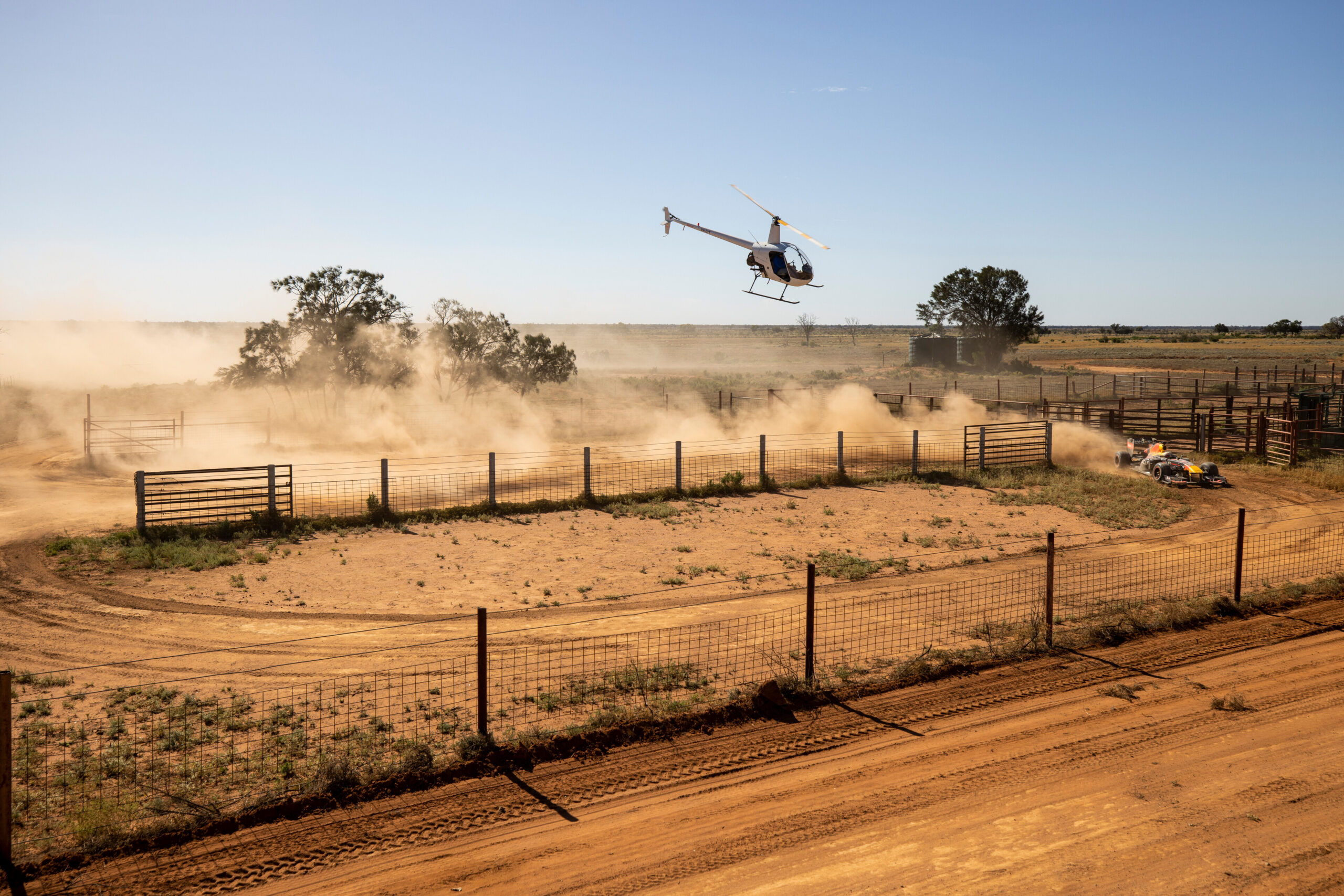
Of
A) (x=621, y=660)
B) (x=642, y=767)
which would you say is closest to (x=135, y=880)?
(x=642, y=767)

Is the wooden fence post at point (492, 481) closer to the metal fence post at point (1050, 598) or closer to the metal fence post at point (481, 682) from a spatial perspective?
the metal fence post at point (481, 682)

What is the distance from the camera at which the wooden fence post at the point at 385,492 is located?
20094mm

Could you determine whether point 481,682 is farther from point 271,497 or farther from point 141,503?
point 141,503

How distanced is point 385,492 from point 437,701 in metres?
12.1

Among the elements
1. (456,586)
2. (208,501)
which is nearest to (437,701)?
(456,586)

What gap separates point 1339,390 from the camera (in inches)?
1608

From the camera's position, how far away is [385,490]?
2073cm

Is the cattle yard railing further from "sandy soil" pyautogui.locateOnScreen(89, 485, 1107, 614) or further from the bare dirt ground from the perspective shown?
the bare dirt ground

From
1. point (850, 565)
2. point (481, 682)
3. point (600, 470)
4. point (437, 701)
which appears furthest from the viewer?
point (600, 470)

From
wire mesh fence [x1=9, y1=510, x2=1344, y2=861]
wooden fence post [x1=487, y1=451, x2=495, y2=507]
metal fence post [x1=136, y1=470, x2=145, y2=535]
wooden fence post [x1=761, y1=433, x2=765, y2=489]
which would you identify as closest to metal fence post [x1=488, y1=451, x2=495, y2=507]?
wooden fence post [x1=487, y1=451, x2=495, y2=507]

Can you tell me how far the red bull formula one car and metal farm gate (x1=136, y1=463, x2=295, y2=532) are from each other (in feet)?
74.7

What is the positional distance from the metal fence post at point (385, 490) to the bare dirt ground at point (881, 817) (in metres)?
13.2

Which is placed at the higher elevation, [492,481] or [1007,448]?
[1007,448]

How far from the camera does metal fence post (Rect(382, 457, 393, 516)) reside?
20.1 meters
